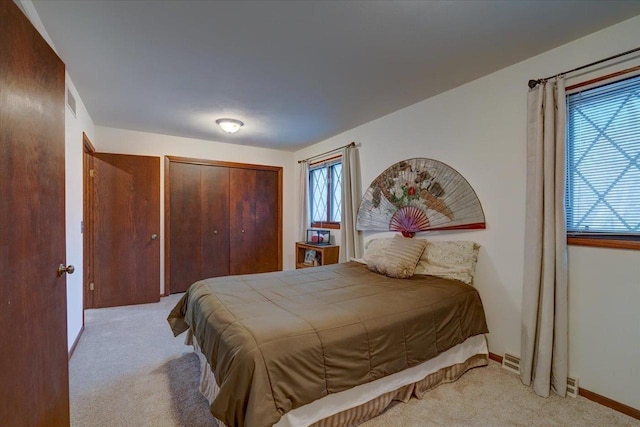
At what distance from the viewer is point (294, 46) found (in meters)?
1.96

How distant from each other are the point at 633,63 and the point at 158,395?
3.62m

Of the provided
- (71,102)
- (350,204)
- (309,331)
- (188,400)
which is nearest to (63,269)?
(188,400)

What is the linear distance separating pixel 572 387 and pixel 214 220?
4395 millimetres

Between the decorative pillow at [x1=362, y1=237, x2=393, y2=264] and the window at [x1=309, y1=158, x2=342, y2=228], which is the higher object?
the window at [x1=309, y1=158, x2=342, y2=228]

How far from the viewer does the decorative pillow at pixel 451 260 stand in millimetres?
2359

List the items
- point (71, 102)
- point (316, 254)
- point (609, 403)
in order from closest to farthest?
point (609, 403) < point (71, 102) < point (316, 254)

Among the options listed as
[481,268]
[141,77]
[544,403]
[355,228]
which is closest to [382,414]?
[544,403]

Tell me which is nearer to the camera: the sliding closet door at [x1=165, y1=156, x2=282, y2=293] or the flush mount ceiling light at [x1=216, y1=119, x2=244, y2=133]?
the flush mount ceiling light at [x1=216, y1=119, x2=244, y2=133]

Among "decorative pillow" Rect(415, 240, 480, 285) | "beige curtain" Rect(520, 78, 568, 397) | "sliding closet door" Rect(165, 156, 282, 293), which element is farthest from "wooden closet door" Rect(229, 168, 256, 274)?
"beige curtain" Rect(520, 78, 568, 397)

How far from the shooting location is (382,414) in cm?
169

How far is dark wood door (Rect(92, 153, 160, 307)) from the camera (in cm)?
356

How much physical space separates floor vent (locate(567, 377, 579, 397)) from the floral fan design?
3.82 ft

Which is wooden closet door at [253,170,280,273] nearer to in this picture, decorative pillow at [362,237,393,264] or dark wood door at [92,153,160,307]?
dark wood door at [92,153,160,307]

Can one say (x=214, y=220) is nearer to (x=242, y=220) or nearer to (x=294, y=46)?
(x=242, y=220)
